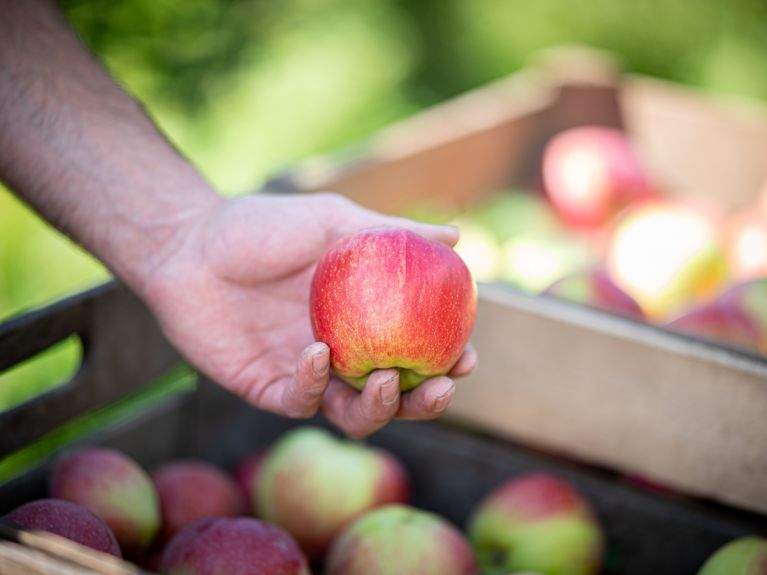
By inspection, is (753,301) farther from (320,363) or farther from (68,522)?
(68,522)

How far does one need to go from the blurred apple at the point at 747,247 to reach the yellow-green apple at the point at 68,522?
1.20 m

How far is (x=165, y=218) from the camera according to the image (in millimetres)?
1179

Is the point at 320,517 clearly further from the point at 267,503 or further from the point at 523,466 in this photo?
the point at 523,466

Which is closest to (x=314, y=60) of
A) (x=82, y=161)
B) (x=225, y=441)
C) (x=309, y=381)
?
(x=225, y=441)

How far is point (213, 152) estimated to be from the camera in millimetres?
3203

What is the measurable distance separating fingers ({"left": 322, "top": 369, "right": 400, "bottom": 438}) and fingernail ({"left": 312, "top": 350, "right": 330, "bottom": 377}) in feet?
0.16

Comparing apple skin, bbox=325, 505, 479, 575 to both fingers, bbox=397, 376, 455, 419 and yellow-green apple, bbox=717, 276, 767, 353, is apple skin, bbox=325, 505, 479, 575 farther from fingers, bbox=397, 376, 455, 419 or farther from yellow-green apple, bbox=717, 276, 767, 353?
yellow-green apple, bbox=717, 276, 767, 353

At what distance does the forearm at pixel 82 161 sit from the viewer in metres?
1.16

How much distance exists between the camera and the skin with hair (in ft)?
3.63

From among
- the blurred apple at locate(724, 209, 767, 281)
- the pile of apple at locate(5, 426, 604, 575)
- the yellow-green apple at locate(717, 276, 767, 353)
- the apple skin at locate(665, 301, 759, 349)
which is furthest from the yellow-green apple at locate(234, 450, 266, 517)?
the blurred apple at locate(724, 209, 767, 281)

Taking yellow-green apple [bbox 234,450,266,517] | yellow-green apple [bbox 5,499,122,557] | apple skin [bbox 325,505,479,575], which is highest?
yellow-green apple [bbox 5,499,122,557]

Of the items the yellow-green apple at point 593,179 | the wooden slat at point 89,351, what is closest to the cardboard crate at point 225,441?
the wooden slat at point 89,351

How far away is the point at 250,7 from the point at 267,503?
9.46ft

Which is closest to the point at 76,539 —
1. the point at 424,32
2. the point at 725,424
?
the point at 725,424
